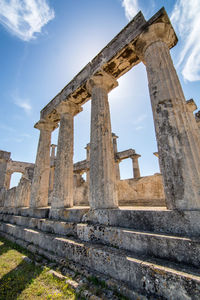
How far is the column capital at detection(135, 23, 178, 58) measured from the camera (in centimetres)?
363

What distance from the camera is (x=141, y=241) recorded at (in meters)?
2.28

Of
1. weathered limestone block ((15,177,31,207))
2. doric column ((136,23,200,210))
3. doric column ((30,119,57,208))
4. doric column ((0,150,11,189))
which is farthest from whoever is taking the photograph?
doric column ((0,150,11,189))

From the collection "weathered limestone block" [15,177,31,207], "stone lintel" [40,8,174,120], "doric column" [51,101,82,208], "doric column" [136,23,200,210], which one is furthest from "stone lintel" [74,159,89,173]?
"doric column" [136,23,200,210]

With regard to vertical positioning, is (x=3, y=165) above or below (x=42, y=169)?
above

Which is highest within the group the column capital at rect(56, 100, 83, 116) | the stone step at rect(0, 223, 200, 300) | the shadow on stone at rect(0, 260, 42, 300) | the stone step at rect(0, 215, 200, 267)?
the column capital at rect(56, 100, 83, 116)

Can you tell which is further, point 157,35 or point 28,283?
point 157,35

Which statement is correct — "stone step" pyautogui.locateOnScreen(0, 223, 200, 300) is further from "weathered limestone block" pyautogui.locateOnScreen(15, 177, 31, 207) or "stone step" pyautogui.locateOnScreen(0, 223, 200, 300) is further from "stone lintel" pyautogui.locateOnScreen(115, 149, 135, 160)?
"stone lintel" pyautogui.locateOnScreen(115, 149, 135, 160)

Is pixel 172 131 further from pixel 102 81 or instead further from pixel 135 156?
pixel 135 156

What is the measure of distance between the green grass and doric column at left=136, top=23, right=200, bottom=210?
2.25 meters

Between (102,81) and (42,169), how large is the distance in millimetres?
4595

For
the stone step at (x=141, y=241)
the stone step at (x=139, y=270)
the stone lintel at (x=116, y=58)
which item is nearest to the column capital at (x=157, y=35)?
the stone lintel at (x=116, y=58)

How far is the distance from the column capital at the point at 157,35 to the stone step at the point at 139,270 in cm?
470

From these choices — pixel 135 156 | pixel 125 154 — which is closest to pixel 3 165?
pixel 125 154

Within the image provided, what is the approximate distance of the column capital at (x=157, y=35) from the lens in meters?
3.63
